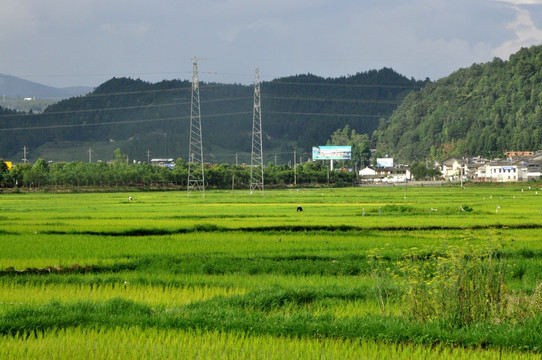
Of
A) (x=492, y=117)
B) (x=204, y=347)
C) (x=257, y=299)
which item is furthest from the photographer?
(x=492, y=117)

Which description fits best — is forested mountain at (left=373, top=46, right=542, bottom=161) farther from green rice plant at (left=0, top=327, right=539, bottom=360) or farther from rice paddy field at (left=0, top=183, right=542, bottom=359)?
green rice plant at (left=0, top=327, right=539, bottom=360)

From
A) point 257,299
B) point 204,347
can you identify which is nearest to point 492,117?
point 257,299

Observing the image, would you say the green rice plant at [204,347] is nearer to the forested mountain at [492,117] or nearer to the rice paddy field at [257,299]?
the rice paddy field at [257,299]

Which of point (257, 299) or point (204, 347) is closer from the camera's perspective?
point (204, 347)

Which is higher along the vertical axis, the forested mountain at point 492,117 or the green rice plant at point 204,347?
the forested mountain at point 492,117

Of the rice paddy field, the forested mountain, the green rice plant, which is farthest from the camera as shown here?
the forested mountain

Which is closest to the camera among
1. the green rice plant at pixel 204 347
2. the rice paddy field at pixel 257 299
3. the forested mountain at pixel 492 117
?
the green rice plant at pixel 204 347

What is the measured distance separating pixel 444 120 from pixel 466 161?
42950 mm

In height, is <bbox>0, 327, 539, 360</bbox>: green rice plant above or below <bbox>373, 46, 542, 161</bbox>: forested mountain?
below

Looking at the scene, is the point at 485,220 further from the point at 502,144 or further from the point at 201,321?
the point at 502,144

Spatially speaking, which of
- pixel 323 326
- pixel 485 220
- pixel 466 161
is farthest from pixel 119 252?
pixel 466 161

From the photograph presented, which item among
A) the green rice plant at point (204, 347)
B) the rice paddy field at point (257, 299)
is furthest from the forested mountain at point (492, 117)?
the green rice plant at point (204, 347)

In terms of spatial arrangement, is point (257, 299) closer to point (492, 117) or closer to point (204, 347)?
point (204, 347)

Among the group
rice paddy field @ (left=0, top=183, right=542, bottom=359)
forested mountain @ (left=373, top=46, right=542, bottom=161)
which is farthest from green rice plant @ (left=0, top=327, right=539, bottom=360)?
forested mountain @ (left=373, top=46, right=542, bottom=161)
